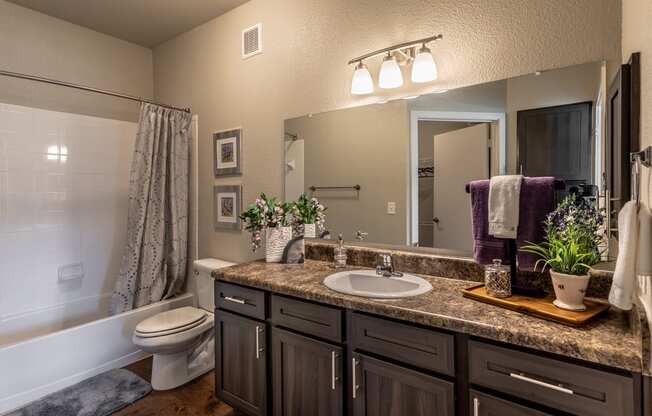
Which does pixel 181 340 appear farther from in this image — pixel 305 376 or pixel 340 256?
pixel 340 256

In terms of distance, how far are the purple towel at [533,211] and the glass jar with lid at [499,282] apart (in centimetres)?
8

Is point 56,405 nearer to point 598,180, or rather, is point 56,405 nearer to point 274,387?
point 274,387

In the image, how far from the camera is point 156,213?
2.65 m

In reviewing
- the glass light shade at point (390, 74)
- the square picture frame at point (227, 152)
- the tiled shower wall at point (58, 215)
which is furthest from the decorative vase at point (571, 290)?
the tiled shower wall at point (58, 215)

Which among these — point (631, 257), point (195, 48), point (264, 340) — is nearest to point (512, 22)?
point (631, 257)

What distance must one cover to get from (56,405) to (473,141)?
2.78 meters

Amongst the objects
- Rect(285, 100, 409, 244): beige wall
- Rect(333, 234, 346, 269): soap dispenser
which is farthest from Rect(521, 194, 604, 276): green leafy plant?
Rect(333, 234, 346, 269): soap dispenser

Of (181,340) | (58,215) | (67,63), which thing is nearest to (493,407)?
(181,340)

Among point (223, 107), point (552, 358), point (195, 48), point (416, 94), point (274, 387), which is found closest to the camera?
point (552, 358)

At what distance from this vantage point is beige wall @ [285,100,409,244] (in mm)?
1812

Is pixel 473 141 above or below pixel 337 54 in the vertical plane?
below

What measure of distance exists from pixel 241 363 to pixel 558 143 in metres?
1.82

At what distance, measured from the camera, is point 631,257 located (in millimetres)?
750

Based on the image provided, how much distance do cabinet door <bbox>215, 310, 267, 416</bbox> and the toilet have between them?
41cm
